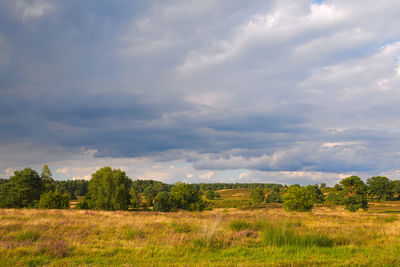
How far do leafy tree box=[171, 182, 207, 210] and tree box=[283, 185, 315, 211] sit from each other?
22775 millimetres

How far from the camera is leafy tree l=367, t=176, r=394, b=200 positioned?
115781 mm

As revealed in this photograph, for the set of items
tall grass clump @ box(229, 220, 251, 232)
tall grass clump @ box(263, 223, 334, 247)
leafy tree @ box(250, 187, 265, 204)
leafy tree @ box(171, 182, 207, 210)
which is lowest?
leafy tree @ box(250, 187, 265, 204)

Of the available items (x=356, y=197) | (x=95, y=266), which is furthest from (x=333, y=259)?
(x=356, y=197)

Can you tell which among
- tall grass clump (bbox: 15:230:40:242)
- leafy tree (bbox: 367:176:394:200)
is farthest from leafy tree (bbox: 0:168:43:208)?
leafy tree (bbox: 367:176:394:200)

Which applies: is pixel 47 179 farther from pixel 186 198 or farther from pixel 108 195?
pixel 186 198

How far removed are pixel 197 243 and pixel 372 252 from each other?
22.3 feet

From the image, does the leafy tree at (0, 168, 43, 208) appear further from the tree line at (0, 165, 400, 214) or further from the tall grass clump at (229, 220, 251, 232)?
the tall grass clump at (229, 220, 251, 232)

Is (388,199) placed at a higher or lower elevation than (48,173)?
lower

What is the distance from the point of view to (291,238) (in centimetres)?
1072

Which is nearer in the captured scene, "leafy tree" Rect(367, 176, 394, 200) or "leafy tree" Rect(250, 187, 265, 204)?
"leafy tree" Rect(367, 176, 394, 200)

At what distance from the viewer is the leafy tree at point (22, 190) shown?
5559cm

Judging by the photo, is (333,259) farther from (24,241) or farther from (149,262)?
(24,241)

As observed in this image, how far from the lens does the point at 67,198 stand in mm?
50125

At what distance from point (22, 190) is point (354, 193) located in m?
81.8
